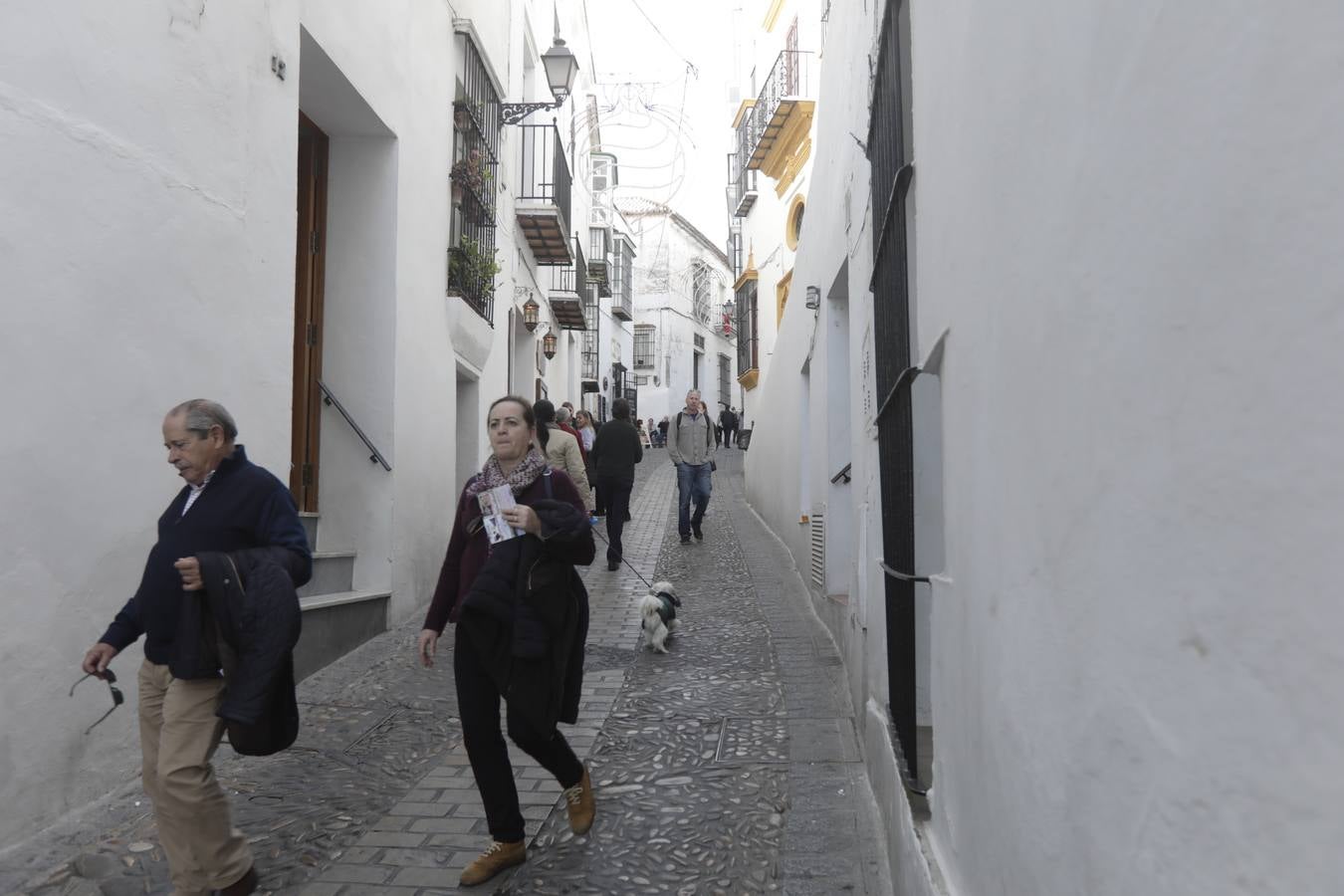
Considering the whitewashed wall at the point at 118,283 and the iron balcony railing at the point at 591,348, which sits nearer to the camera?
the whitewashed wall at the point at 118,283

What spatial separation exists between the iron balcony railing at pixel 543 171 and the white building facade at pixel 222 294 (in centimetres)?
295

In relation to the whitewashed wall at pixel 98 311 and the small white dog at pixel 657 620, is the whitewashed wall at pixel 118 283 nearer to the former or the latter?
the whitewashed wall at pixel 98 311

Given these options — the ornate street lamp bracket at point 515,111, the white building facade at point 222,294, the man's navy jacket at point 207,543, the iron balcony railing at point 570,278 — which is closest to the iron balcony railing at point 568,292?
the iron balcony railing at point 570,278

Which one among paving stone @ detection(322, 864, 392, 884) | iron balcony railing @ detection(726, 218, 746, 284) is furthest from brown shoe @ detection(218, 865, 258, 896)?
iron balcony railing @ detection(726, 218, 746, 284)

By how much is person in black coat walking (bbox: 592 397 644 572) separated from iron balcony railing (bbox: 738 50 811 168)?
6034mm

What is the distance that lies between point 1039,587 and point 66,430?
12.6 feet

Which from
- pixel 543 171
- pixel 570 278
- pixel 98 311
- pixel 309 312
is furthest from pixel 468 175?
pixel 570 278

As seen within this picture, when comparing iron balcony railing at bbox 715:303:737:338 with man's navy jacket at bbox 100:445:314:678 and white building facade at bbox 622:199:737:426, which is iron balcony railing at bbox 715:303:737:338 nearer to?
white building facade at bbox 622:199:737:426

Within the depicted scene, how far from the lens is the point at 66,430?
4184mm

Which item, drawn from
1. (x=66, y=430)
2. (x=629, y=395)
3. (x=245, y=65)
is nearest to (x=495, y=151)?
(x=245, y=65)

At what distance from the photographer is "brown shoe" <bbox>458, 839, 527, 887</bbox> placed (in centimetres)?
370

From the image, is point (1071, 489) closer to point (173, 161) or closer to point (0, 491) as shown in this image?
point (0, 491)

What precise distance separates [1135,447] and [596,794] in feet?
12.2

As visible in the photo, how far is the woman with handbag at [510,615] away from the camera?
380 cm
